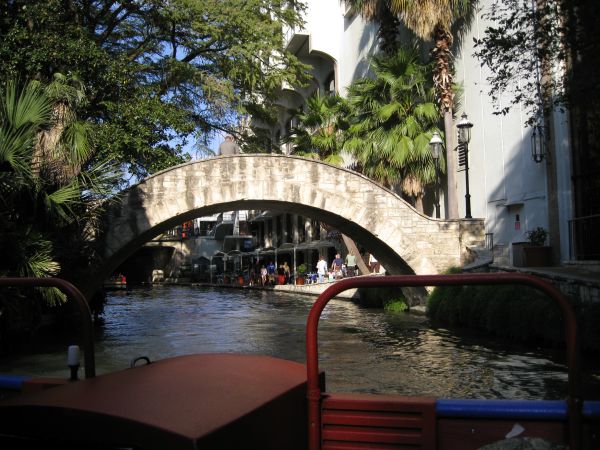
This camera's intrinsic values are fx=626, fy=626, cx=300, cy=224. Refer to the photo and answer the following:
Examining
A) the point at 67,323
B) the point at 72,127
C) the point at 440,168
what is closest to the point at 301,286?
the point at 440,168

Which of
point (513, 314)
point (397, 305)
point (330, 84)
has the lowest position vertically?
point (397, 305)

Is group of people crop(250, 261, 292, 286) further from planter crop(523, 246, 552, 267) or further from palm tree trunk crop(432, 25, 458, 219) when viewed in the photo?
planter crop(523, 246, 552, 267)

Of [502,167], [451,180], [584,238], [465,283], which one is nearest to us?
[465,283]

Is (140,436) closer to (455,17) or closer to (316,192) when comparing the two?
(316,192)

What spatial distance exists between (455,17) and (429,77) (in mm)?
2122

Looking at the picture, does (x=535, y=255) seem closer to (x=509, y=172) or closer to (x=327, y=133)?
(x=509, y=172)

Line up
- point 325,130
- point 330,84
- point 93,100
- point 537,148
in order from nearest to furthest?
point 537,148, point 93,100, point 325,130, point 330,84

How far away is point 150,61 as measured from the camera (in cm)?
2119

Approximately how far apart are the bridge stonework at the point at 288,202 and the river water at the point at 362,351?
6.67 feet

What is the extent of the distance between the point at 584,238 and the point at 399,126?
307 inches

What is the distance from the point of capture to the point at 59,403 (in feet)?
6.98

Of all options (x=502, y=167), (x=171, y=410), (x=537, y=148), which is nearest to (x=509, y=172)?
(x=502, y=167)

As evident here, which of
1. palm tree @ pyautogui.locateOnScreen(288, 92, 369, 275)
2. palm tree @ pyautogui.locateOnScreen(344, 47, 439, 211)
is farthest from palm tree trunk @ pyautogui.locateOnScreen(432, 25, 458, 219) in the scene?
palm tree @ pyautogui.locateOnScreen(288, 92, 369, 275)

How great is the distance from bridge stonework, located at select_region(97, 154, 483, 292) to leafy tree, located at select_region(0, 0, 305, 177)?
1513 mm
